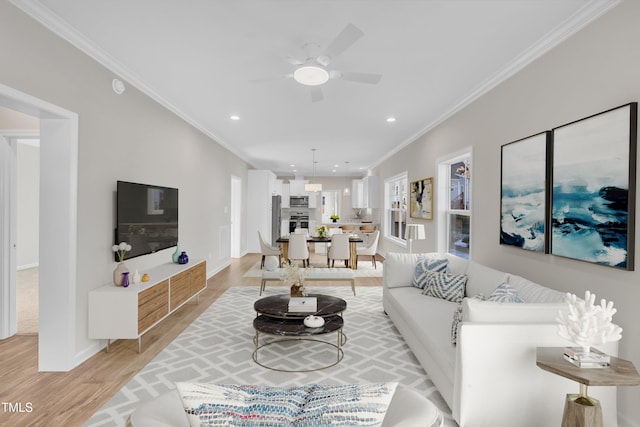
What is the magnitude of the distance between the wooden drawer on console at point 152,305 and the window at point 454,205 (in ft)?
12.4

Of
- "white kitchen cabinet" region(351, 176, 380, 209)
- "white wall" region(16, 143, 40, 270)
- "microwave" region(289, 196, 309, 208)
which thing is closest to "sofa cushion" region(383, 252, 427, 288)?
"white kitchen cabinet" region(351, 176, 380, 209)

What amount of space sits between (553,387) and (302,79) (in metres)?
2.72

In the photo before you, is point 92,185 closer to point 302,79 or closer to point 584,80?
point 302,79

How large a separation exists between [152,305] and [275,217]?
8197 millimetres

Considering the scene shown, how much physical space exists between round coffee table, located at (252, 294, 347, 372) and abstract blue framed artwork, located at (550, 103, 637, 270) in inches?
75.9

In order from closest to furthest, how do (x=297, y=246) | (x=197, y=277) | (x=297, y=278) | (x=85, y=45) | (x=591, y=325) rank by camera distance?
(x=591, y=325) < (x=85, y=45) < (x=297, y=278) < (x=197, y=277) < (x=297, y=246)

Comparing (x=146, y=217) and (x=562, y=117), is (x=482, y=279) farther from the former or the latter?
(x=146, y=217)

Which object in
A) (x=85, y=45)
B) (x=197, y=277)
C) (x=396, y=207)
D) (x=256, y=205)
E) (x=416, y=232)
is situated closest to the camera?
(x=85, y=45)

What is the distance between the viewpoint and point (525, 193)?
307 cm

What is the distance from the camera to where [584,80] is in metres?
2.46

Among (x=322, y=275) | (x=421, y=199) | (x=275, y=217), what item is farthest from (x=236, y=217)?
(x=421, y=199)

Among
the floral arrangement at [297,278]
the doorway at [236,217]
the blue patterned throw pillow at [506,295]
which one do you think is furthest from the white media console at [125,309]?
the doorway at [236,217]

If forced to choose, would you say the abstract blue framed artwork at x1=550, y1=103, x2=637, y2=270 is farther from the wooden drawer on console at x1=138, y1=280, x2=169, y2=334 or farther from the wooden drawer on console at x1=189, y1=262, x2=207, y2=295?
the wooden drawer on console at x1=189, y1=262, x2=207, y2=295

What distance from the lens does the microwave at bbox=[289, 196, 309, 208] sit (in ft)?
40.0
